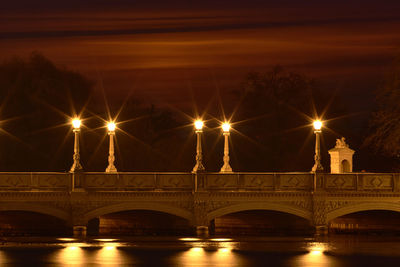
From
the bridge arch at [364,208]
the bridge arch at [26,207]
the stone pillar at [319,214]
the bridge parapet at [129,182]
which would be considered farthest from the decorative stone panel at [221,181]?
the bridge arch at [26,207]

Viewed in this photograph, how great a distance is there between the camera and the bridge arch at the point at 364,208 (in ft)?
236

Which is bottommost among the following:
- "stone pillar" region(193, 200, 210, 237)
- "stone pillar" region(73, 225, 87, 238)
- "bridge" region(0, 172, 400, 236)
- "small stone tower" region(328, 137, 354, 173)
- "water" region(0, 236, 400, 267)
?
"water" region(0, 236, 400, 267)

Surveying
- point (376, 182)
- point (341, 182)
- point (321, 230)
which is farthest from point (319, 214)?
point (376, 182)

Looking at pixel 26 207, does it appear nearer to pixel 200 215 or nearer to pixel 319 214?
pixel 200 215

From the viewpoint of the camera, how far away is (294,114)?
4129 inches

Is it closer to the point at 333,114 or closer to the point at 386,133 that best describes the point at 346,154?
the point at 386,133

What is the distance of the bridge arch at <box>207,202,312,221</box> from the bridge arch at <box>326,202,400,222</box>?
1268mm

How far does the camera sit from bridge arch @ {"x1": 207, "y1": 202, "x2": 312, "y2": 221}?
2815 inches

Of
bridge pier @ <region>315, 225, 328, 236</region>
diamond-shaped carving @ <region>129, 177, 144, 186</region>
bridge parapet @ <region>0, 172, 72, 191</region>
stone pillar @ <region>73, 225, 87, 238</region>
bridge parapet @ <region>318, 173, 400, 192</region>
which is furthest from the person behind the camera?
bridge pier @ <region>315, 225, 328, 236</region>

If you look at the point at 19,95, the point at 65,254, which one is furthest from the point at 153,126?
the point at 65,254

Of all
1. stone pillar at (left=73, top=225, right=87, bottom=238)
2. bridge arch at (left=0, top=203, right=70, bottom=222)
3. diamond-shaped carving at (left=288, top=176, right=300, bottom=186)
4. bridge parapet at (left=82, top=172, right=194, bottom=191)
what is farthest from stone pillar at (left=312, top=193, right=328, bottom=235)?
bridge arch at (left=0, top=203, right=70, bottom=222)

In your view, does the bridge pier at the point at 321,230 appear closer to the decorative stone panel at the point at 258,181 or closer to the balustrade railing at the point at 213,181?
the balustrade railing at the point at 213,181

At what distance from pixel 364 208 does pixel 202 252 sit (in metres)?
12.7

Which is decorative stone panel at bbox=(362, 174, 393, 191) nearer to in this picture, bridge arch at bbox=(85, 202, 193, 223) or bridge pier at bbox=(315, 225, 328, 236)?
bridge pier at bbox=(315, 225, 328, 236)
